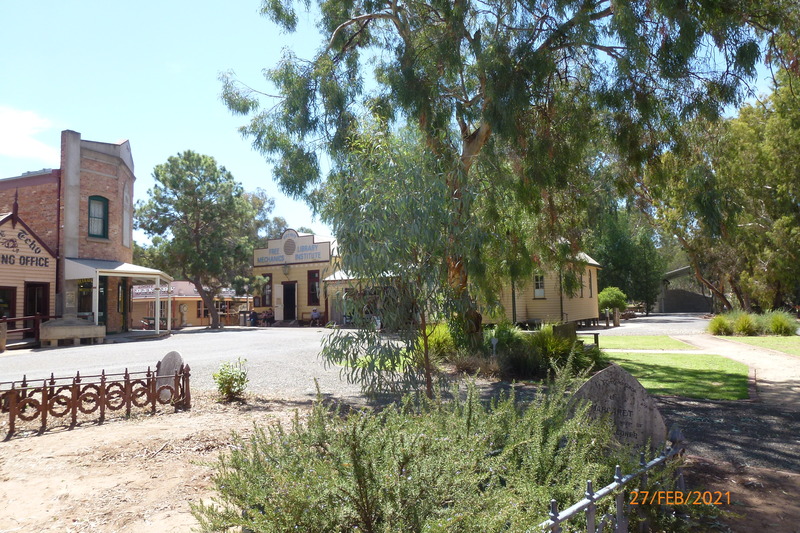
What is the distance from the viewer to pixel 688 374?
12.1 m

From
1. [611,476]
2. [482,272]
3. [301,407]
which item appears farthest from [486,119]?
[611,476]

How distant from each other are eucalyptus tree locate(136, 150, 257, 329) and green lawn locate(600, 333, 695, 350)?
74.0 feet

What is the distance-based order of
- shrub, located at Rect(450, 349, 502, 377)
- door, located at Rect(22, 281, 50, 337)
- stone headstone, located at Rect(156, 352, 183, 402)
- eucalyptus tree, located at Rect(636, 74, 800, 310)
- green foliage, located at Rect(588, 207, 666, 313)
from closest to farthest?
stone headstone, located at Rect(156, 352, 183, 402) < shrub, located at Rect(450, 349, 502, 377) < door, located at Rect(22, 281, 50, 337) < eucalyptus tree, located at Rect(636, 74, 800, 310) < green foliage, located at Rect(588, 207, 666, 313)

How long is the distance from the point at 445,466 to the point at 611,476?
58.0 inches

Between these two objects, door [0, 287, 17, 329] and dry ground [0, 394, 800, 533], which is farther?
door [0, 287, 17, 329]

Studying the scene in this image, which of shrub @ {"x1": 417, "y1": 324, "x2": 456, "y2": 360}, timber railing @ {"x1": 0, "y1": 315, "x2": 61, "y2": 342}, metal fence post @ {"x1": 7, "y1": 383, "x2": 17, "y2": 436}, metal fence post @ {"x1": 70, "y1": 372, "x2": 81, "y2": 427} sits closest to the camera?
metal fence post @ {"x1": 7, "y1": 383, "x2": 17, "y2": 436}

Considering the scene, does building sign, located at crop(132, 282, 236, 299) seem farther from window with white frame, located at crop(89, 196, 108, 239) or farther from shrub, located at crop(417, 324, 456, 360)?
shrub, located at crop(417, 324, 456, 360)

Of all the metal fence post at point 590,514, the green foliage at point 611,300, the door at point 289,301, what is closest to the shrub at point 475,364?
the metal fence post at point 590,514

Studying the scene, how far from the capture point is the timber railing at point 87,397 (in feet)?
22.4

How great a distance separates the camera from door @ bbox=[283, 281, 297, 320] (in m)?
37.2

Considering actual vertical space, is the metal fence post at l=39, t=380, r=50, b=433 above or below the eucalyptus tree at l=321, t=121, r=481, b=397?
below

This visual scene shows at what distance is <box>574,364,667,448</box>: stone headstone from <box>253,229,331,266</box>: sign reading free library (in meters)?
31.4

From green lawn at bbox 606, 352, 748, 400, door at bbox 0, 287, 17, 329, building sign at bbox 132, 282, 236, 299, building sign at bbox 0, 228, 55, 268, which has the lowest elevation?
green lawn at bbox 606, 352, 748, 400
